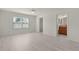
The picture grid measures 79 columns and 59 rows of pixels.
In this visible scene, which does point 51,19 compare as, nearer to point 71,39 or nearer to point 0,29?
point 71,39

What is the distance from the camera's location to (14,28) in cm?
550

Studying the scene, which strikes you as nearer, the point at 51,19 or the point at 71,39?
the point at 71,39

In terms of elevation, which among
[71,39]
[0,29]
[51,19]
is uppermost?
[51,19]

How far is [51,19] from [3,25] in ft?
11.9

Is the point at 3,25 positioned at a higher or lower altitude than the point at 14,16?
lower

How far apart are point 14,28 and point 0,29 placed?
2.58ft
